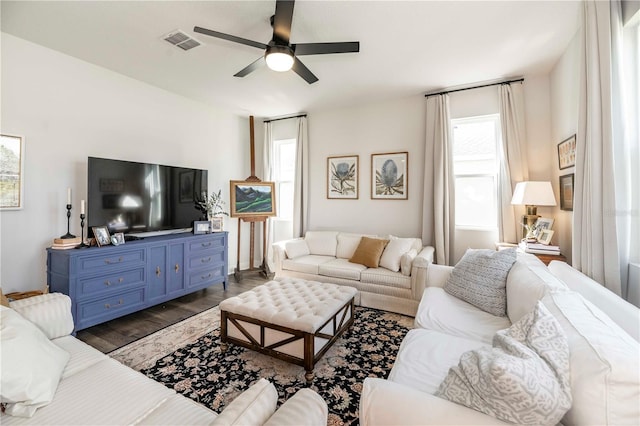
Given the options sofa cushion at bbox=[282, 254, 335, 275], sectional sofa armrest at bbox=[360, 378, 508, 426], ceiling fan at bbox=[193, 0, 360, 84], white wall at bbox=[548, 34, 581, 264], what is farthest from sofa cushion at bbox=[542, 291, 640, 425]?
sofa cushion at bbox=[282, 254, 335, 275]

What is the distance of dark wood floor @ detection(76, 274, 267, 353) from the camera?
2484 mm

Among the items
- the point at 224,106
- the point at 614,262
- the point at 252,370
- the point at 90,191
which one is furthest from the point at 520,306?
the point at 224,106

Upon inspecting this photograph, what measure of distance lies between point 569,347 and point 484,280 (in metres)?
1.21

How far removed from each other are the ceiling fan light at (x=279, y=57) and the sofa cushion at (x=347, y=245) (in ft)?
8.26

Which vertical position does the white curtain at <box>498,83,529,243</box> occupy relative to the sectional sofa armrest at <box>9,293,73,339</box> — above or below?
above

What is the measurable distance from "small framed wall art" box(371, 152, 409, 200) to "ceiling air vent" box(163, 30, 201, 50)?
279cm

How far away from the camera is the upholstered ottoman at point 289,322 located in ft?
6.39

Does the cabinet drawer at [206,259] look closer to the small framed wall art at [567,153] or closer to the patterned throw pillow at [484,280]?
the patterned throw pillow at [484,280]

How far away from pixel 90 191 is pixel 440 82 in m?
4.33

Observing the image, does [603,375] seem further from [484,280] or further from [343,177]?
[343,177]

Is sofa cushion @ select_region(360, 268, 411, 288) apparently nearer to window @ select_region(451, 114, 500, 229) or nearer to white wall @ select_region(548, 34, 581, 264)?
window @ select_region(451, 114, 500, 229)

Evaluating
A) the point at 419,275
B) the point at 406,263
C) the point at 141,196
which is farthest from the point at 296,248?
the point at 141,196

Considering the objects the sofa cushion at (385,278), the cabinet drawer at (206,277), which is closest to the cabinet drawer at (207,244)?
the cabinet drawer at (206,277)

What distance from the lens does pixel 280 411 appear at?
86 cm
